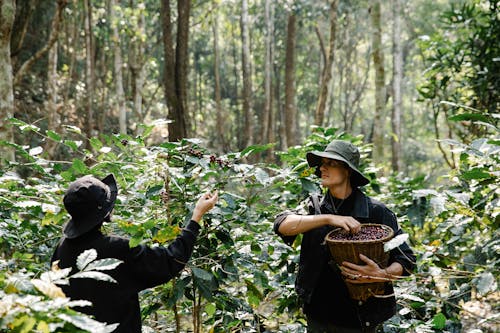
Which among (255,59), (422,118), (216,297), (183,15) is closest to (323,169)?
(216,297)

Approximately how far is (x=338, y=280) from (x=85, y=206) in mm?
1367

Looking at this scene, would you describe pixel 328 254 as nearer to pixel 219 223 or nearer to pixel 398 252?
pixel 398 252

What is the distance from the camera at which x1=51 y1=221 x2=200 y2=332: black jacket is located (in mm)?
2354

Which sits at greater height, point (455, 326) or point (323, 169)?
point (323, 169)

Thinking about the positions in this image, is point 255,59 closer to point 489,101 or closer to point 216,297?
point 489,101

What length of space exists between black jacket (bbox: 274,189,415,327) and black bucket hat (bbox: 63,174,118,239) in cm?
94

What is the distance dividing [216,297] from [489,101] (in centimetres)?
595

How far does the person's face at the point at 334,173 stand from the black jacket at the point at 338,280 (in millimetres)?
121

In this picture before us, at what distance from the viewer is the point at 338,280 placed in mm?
2760

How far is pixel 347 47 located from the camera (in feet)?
86.6

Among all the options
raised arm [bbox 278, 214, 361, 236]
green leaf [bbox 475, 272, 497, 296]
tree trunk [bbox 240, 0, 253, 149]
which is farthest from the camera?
tree trunk [bbox 240, 0, 253, 149]

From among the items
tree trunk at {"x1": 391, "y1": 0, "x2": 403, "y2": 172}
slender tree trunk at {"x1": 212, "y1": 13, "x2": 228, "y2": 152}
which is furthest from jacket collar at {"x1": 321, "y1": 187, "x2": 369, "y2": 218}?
slender tree trunk at {"x1": 212, "y1": 13, "x2": 228, "y2": 152}

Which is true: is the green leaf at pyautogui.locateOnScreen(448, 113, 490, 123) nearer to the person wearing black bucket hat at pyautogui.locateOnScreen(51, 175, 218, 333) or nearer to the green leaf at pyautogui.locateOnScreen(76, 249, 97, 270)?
the person wearing black bucket hat at pyautogui.locateOnScreen(51, 175, 218, 333)

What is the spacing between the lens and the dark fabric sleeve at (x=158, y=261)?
2398 millimetres
